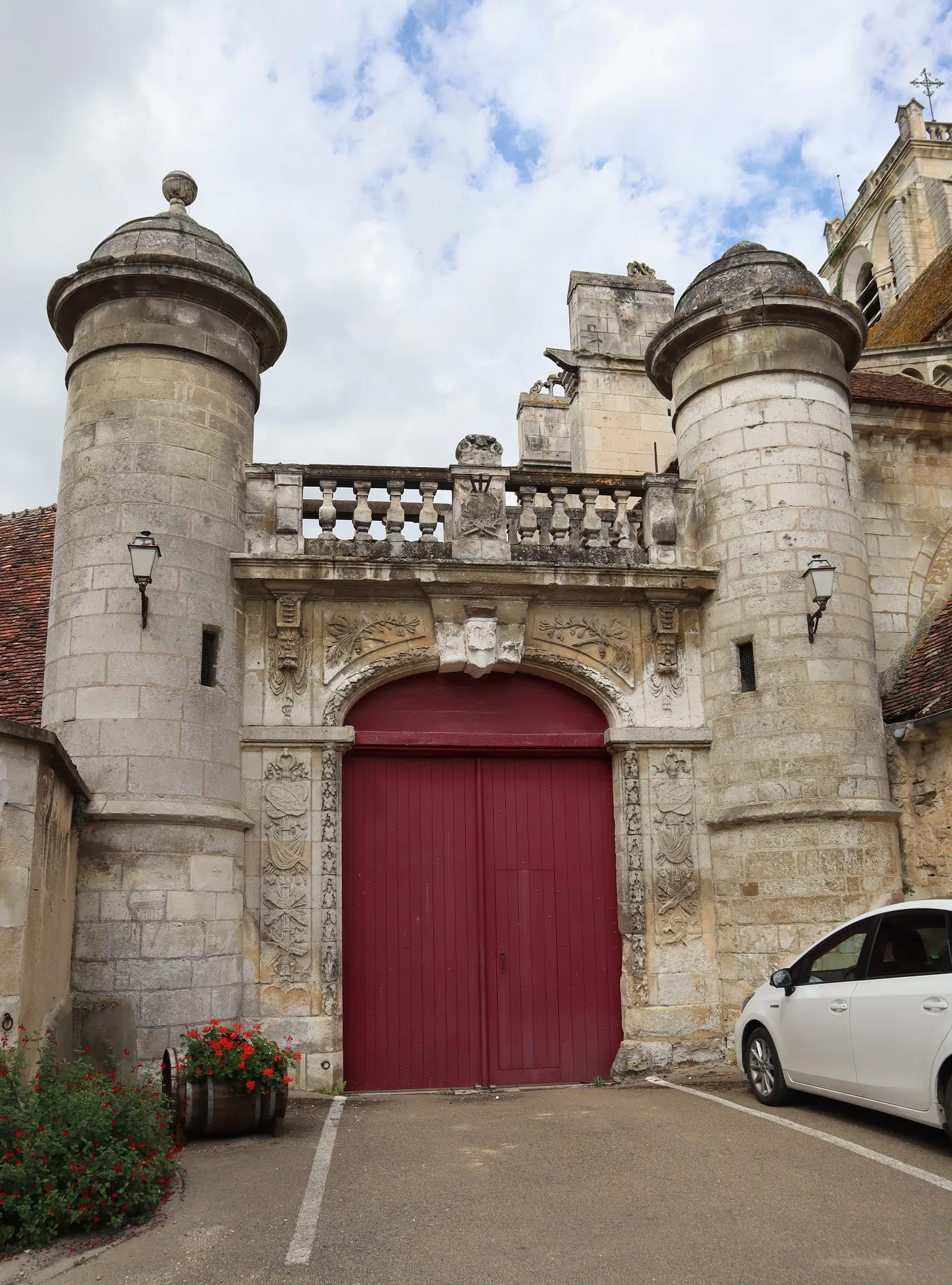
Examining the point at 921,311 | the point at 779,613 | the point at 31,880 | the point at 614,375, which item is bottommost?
the point at 31,880

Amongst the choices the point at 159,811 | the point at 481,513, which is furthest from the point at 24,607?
the point at 481,513

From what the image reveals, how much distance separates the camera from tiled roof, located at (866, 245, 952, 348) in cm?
1543

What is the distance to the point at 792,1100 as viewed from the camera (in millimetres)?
6949

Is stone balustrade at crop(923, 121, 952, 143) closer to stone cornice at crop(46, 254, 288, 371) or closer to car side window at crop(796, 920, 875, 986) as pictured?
stone cornice at crop(46, 254, 288, 371)

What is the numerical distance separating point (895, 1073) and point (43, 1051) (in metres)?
4.35

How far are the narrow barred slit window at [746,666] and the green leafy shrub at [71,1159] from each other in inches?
233

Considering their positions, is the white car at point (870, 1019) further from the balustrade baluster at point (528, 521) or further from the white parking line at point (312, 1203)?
the balustrade baluster at point (528, 521)

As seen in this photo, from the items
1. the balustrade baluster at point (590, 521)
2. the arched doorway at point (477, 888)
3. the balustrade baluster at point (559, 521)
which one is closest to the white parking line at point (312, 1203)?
the arched doorway at point (477, 888)

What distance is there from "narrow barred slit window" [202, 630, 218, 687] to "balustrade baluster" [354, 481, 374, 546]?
4.81 feet

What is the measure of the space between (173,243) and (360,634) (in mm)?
3654

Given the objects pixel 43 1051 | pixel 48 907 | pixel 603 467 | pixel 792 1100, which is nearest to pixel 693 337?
pixel 603 467

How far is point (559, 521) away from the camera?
976 centimetres

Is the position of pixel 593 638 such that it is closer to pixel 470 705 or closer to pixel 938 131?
pixel 470 705

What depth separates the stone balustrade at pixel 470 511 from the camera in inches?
370
